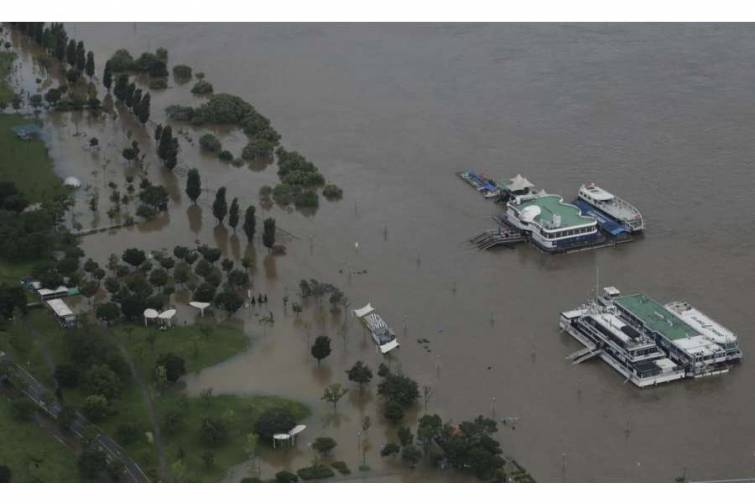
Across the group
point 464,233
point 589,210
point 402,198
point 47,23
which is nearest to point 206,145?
point 402,198

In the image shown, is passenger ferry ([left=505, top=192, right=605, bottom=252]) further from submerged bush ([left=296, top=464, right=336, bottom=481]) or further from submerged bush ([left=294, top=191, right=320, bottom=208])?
submerged bush ([left=296, top=464, right=336, bottom=481])

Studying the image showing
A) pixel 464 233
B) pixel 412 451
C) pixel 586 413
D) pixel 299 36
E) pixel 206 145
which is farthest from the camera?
pixel 299 36

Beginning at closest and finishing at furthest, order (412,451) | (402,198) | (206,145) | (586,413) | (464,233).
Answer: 1. (412,451)
2. (586,413)
3. (464,233)
4. (402,198)
5. (206,145)

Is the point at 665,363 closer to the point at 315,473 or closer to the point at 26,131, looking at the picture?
the point at 315,473

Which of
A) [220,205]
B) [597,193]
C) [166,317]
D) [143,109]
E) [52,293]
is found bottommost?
[52,293]

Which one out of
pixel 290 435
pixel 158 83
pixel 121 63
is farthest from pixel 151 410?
pixel 121 63

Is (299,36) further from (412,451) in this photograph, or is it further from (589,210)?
(412,451)
